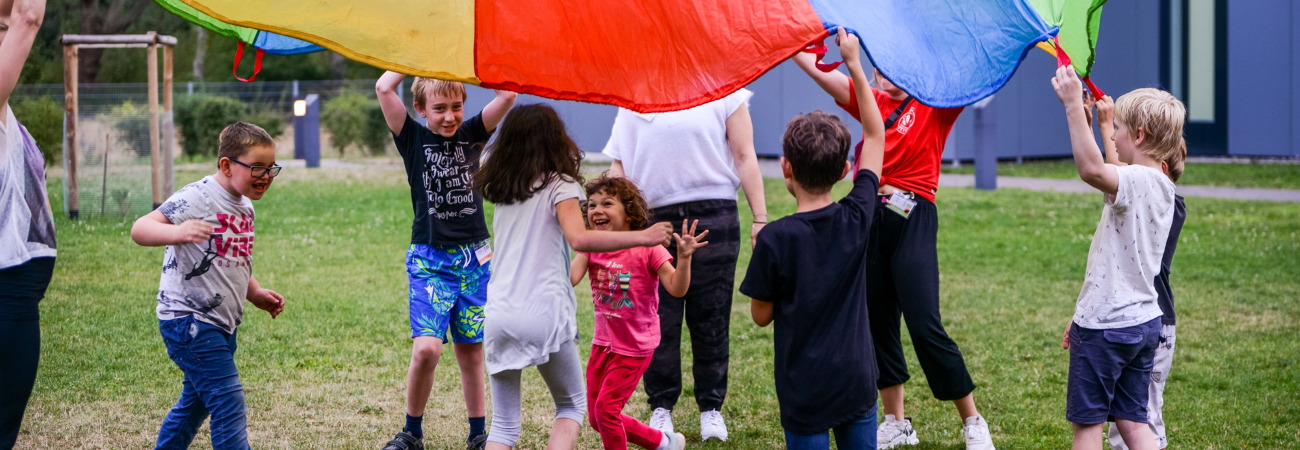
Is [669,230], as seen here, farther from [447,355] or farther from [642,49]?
[447,355]

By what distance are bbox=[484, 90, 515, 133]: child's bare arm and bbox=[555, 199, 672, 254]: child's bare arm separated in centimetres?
72

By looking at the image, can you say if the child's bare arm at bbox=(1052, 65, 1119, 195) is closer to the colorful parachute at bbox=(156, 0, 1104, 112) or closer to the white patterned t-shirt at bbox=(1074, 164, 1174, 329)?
the white patterned t-shirt at bbox=(1074, 164, 1174, 329)

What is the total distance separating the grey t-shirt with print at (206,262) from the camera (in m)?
4.09

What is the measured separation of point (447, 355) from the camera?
7.30 meters

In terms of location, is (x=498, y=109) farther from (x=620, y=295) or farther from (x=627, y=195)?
(x=620, y=295)

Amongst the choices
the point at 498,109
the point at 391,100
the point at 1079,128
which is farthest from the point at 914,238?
the point at 391,100

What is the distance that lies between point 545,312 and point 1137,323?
2.15 metres

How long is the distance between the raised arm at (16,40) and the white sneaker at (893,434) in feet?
12.7

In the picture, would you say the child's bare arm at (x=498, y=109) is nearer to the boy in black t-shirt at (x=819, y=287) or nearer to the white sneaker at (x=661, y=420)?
the boy in black t-shirt at (x=819, y=287)

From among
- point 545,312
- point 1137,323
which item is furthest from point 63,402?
point 1137,323

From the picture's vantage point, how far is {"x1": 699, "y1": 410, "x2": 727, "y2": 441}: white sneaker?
5.48 metres

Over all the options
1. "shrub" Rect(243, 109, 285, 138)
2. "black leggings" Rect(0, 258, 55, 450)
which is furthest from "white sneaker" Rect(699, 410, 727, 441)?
"shrub" Rect(243, 109, 285, 138)

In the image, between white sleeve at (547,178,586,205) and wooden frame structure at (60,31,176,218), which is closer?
white sleeve at (547,178,586,205)

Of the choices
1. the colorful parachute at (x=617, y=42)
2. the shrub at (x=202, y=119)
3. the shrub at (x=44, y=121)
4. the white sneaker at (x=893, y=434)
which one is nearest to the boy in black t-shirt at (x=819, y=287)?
the colorful parachute at (x=617, y=42)
